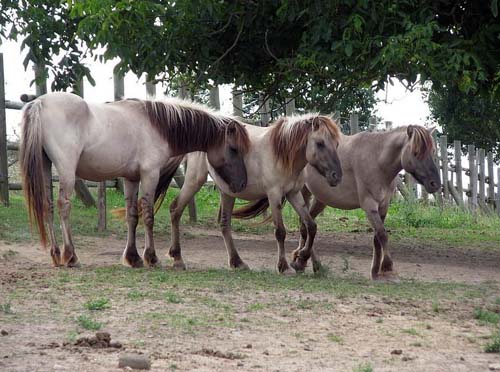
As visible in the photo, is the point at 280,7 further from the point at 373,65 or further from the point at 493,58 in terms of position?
the point at 493,58

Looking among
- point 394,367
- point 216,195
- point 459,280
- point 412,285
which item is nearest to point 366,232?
point 216,195

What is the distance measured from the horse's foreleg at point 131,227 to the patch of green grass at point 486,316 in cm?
381

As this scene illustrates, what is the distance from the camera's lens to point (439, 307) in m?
7.31

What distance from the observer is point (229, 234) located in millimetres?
10047

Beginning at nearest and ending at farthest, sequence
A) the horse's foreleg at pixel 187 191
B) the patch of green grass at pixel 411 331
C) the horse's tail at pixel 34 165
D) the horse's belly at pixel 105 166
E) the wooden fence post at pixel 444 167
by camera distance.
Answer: the patch of green grass at pixel 411 331 → the horse's tail at pixel 34 165 → the horse's belly at pixel 105 166 → the horse's foreleg at pixel 187 191 → the wooden fence post at pixel 444 167

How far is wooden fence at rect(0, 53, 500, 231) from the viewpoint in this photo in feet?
47.4

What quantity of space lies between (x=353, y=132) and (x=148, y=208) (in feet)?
33.4

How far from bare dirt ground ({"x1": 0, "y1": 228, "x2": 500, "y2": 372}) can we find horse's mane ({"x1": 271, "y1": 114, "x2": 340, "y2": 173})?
216 centimetres

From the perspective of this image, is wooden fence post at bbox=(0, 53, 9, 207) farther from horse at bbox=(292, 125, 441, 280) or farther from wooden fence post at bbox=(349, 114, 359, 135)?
wooden fence post at bbox=(349, 114, 359, 135)

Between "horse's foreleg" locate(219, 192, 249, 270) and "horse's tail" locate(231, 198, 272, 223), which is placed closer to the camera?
"horse's foreleg" locate(219, 192, 249, 270)

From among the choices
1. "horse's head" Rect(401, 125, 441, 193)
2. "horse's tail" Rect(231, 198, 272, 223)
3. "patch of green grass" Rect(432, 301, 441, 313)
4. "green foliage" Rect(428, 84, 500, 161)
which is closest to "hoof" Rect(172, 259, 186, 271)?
"horse's tail" Rect(231, 198, 272, 223)

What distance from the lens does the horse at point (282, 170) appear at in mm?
9367

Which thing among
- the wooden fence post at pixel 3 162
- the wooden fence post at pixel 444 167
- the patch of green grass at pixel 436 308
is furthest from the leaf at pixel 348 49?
the wooden fence post at pixel 444 167

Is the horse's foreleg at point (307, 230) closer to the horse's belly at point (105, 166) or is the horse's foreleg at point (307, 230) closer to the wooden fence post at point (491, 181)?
the horse's belly at point (105, 166)
